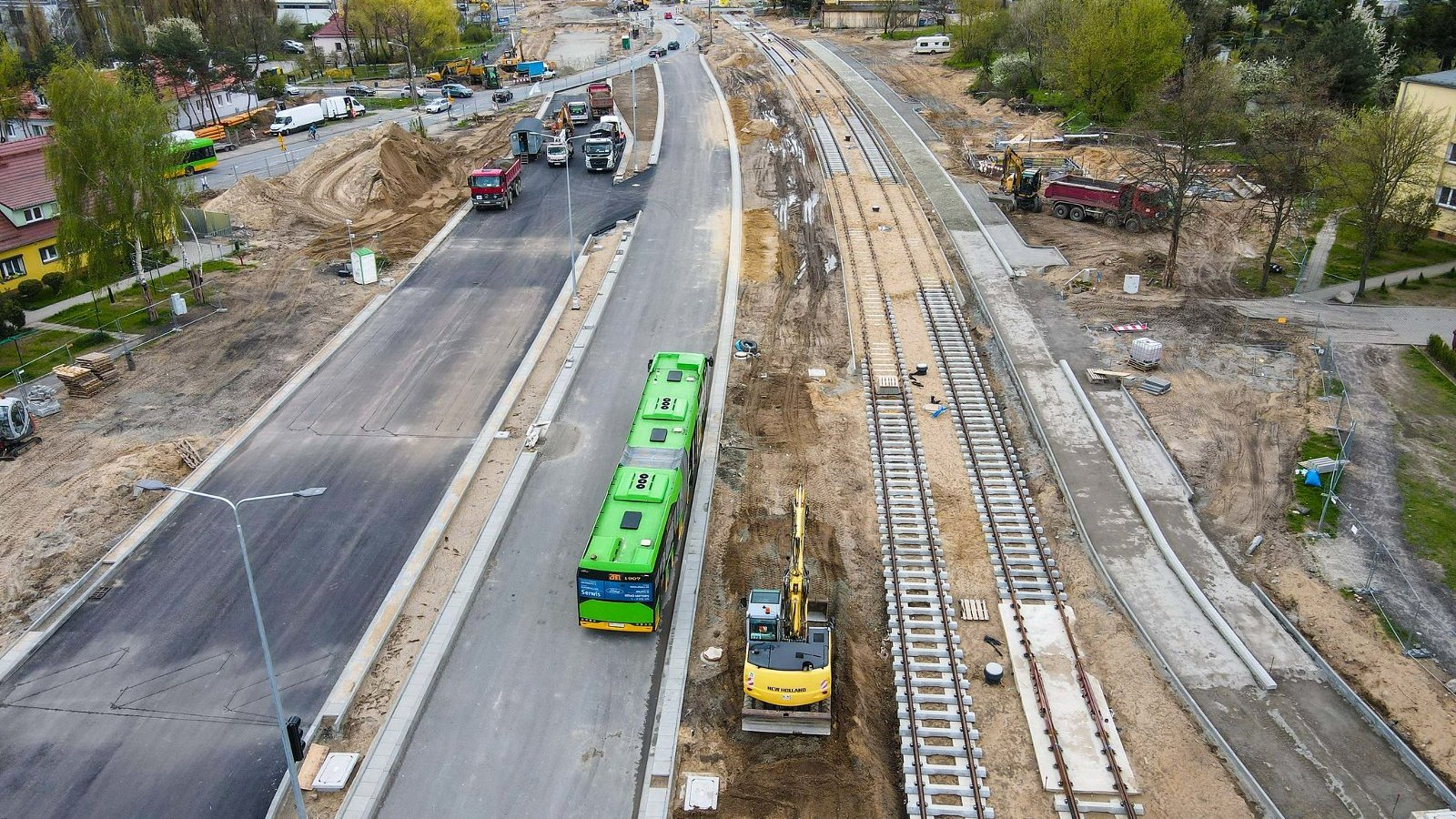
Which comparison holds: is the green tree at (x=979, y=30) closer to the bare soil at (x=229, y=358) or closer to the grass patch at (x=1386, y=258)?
the grass patch at (x=1386, y=258)

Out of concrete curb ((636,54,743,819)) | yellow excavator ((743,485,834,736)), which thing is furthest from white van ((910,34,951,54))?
yellow excavator ((743,485,834,736))

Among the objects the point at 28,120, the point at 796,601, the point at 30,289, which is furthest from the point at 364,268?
the point at 28,120

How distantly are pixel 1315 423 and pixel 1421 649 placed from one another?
11.8 metres

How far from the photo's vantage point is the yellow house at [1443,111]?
46875 mm

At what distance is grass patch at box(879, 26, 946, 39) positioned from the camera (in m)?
118

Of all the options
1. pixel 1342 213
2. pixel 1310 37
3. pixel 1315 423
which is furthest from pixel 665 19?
pixel 1315 423

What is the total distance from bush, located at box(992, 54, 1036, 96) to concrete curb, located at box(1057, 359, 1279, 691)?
180 feet

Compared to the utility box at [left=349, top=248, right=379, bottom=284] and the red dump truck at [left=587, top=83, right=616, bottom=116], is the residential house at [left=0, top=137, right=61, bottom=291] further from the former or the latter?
the red dump truck at [left=587, top=83, right=616, bottom=116]

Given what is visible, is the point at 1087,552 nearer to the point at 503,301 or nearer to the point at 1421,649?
the point at 1421,649

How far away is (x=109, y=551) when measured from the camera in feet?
93.8

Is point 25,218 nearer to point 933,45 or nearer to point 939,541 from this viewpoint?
point 939,541

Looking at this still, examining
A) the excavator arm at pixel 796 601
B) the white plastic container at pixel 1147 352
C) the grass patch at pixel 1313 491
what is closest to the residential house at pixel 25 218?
the excavator arm at pixel 796 601

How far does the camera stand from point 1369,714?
2281 centimetres

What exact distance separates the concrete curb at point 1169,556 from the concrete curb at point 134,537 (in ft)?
99.3
